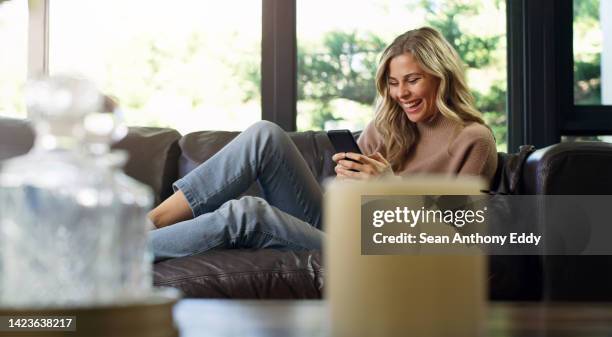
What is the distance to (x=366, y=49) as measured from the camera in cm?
336

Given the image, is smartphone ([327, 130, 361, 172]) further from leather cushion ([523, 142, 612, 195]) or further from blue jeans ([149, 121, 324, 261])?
leather cushion ([523, 142, 612, 195])

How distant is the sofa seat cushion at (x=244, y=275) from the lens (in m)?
1.83

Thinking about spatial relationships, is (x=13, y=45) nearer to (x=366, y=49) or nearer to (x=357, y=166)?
(x=366, y=49)

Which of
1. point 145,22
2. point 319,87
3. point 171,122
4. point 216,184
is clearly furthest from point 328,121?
point 216,184

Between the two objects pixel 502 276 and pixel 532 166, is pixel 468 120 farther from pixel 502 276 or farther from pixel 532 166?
pixel 502 276

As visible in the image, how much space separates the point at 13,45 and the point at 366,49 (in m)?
1.54

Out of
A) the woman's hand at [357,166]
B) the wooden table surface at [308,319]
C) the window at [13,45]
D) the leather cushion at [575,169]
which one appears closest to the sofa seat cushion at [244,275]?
the woman's hand at [357,166]

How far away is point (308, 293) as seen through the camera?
1.87m

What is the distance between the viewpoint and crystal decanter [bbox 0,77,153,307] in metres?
0.46

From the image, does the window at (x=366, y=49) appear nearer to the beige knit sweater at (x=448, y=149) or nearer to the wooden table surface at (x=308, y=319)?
the beige knit sweater at (x=448, y=149)

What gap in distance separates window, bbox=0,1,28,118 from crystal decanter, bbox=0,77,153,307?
309 centimetres

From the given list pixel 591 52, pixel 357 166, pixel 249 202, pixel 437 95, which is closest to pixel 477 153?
pixel 437 95

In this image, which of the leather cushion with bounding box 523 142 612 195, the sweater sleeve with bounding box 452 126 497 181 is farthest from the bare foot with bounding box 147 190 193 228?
the leather cushion with bounding box 523 142 612 195

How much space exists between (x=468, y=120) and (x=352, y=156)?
2.19ft
